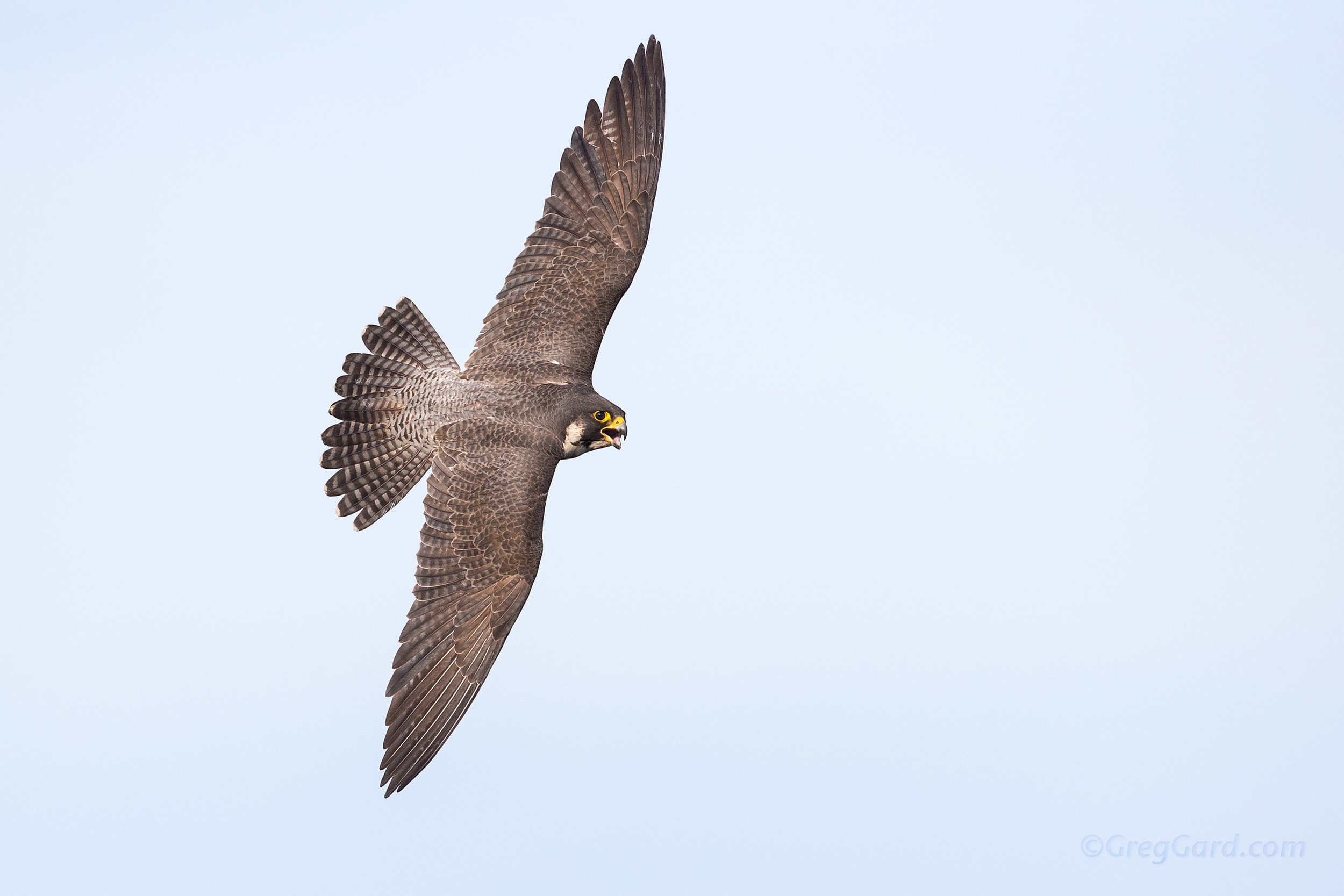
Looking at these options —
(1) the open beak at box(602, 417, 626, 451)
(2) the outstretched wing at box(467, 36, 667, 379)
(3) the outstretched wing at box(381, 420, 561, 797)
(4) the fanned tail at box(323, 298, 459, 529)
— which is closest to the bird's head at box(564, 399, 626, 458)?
A: (1) the open beak at box(602, 417, 626, 451)

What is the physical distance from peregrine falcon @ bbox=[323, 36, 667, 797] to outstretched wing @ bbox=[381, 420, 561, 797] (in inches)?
0.6

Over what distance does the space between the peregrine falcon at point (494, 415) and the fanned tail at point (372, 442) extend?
13 millimetres

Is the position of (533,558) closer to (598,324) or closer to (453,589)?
(453,589)

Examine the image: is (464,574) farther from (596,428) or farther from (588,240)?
(588,240)

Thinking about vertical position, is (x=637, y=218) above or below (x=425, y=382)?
above

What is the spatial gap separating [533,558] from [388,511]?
190 cm

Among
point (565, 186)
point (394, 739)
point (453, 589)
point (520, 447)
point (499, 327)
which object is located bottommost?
point (394, 739)

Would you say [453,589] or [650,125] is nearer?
[453,589]

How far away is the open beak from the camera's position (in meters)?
16.5

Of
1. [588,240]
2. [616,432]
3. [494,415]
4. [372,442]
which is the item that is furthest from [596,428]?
[372,442]

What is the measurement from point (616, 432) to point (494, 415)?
51.4 inches

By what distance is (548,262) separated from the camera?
17078 millimetres

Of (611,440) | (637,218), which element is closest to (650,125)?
(637,218)

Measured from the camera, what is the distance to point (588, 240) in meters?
17.2
